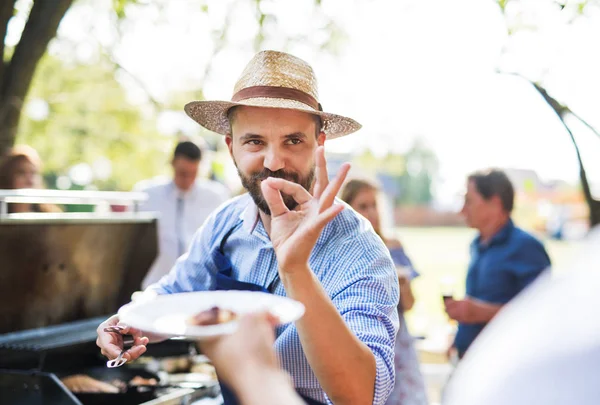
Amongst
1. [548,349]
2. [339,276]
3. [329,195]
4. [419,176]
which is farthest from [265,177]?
[419,176]

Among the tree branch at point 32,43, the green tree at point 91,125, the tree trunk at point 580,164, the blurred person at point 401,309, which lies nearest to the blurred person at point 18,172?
the tree branch at point 32,43

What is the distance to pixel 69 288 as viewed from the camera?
389 centimetres

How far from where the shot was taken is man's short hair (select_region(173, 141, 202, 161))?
5.84 metres

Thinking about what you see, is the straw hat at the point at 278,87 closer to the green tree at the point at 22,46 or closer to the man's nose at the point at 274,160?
the man's nose at the point at 274,160

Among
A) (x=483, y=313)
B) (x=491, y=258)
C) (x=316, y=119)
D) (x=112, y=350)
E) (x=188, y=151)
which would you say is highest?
(x=316, y=119)

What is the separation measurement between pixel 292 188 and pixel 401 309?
2.42 meters

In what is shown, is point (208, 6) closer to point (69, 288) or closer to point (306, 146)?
point (69, 288)

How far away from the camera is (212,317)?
50.1 inches

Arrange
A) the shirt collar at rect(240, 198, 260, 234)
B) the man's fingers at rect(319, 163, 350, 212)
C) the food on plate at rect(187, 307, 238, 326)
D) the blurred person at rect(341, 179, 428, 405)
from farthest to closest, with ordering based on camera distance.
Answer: the blurred person at rect(341, 179, 428, 405) → the shirt collar at rect(240, 198, 260, 234) → the man's fingers at rect(319, 163, 350, 212) → the food on plate at rect(187, 307, 238, 326)

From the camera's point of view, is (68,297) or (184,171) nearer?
(68,297)

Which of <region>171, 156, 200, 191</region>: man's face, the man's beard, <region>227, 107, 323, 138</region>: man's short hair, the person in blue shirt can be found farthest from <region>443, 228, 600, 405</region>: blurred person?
<region>171, 156, 200, 191</region>: man's face

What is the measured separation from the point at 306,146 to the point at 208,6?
17.1 ft

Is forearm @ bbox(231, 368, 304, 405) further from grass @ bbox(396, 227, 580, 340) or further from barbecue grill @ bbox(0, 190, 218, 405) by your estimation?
barbecue grill @ bbox(0, 190, 218, 405)

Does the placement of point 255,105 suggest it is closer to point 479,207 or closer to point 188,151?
point 479,207
